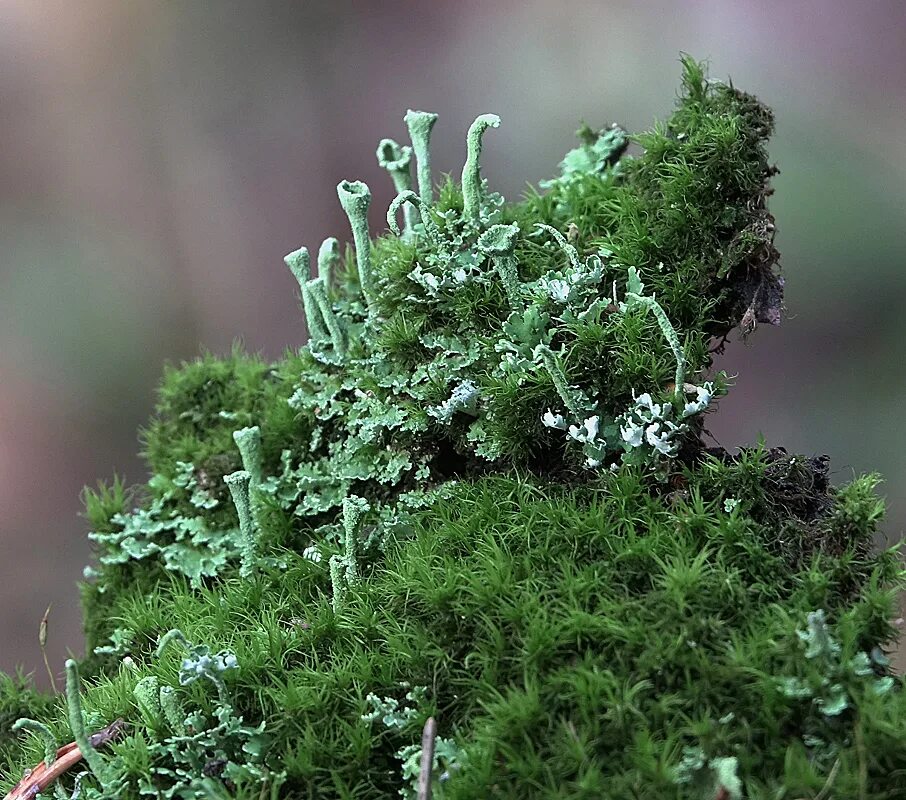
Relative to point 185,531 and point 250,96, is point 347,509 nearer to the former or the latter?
point 185,531

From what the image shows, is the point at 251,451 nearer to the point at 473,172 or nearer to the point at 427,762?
the point at 473,172

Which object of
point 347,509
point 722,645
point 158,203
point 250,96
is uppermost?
point 250,96

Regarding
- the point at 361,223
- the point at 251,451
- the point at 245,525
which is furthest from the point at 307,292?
the point at 245,525

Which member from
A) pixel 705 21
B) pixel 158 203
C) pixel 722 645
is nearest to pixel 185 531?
pixel 722 645

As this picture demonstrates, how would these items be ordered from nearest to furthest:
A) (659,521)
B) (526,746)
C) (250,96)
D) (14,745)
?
1. (526,746)
2. (659,521)
3. (14,745)
4. (250,96)

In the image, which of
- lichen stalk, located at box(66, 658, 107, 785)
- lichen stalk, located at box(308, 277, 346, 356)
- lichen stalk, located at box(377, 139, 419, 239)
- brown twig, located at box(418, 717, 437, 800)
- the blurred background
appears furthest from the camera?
the blurred background

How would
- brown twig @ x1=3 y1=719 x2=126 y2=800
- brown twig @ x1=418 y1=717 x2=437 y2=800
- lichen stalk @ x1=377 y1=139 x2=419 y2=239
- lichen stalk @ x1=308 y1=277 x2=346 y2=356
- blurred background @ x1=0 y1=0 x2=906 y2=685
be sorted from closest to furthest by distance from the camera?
brown twig @ x1=418 y1=717 x2=437 y2=800, brown twig @ x1=3 y1=719 x2=126 y2=800, lichen stalk @ x1=308 y1=277 x2=346 y2=356, lichen stalk @ x1=377 y1=139 x2=419 y2=239, blurred background @ x1=0 y1=0 x2=906 y2=685

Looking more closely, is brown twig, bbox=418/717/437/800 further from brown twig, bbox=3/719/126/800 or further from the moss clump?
brown twig, bbox=3/719/126/800

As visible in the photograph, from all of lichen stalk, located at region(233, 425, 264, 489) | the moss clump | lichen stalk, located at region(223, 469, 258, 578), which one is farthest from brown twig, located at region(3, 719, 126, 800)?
lichen stalk, located at region(233, 425, 264, 489)
